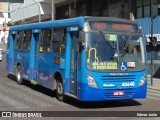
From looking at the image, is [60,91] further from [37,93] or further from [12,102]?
[37,93]

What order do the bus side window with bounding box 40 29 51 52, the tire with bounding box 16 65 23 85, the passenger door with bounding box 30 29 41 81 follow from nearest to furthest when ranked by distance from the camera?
1. the bus side window with bounding box 40 29 51 52
2. the passenger door with bounding box 30 29 41 81
3. the tire with bounding box 16 65 23 85

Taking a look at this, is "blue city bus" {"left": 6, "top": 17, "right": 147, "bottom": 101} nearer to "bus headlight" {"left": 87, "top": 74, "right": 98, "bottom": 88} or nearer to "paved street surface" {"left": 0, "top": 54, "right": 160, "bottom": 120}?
"bus headlight" {"left": 87, "top": 74, "right": 98, "bottom": 88}

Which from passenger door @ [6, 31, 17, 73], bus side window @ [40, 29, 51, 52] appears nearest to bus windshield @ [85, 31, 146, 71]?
bus side window @ [40, 29, 51, 52]

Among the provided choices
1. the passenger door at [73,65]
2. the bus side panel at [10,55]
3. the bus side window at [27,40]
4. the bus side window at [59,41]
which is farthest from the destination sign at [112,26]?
the bus side panel at [10,55]

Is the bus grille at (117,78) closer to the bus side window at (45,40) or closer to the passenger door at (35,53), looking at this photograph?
the bus side window at (45,40)

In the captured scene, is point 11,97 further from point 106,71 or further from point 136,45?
point 136,45

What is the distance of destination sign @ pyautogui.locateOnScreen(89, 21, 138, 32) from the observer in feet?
39.6

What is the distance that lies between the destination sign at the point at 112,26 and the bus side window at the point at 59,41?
5.13ft

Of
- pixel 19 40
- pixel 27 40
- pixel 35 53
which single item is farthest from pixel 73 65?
pixel 19 40

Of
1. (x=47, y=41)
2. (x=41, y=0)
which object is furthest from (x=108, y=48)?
(x=41, y=0)

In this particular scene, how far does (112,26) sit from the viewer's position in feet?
40.3

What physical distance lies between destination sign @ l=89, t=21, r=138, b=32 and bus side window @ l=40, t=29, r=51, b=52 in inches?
119

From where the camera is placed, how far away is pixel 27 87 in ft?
55.9

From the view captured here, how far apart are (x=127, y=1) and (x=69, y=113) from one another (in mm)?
23884
